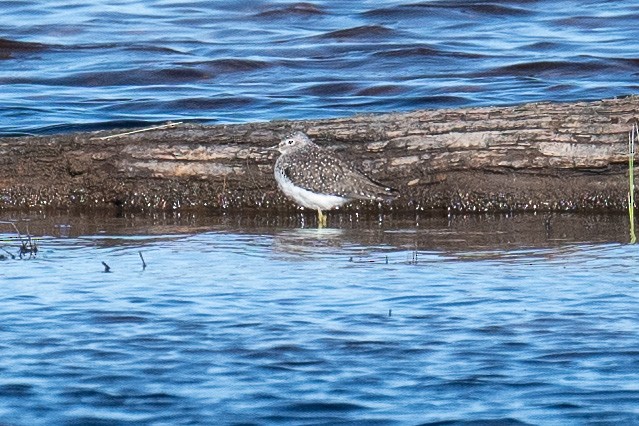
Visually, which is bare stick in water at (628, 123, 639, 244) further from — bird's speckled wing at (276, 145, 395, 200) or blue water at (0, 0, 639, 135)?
blue water at (0, 0, 639, 135)

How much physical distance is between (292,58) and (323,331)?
11.1m

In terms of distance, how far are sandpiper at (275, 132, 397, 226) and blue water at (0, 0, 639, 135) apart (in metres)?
3.38

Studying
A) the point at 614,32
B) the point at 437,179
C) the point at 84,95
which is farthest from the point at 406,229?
the point at 614,32

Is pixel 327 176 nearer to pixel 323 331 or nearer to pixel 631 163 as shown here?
pixel 631 163

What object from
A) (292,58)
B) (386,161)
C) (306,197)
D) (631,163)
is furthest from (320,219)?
(292,58)

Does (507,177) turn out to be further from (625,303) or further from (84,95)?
(84,95)

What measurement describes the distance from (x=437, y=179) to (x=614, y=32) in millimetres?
9163

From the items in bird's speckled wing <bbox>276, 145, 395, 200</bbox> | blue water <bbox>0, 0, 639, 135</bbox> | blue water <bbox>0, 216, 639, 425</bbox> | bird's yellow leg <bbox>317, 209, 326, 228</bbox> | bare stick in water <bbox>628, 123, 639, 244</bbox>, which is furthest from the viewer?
blue water <bbox>0, 0, 639, 135</bbox>

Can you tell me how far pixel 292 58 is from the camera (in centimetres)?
1612

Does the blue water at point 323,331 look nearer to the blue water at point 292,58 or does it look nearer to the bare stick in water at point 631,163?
the bare stick in water at point 631,163

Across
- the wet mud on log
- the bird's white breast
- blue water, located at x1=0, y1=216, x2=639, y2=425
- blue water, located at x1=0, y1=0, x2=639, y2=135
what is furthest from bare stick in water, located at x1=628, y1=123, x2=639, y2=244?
blue water, located at x1=0, y1=0, x2=639, y2=135

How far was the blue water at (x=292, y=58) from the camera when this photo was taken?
13.1m

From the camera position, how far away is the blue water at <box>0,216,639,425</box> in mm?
4312

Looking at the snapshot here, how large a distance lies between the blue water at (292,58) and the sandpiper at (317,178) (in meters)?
3.38
